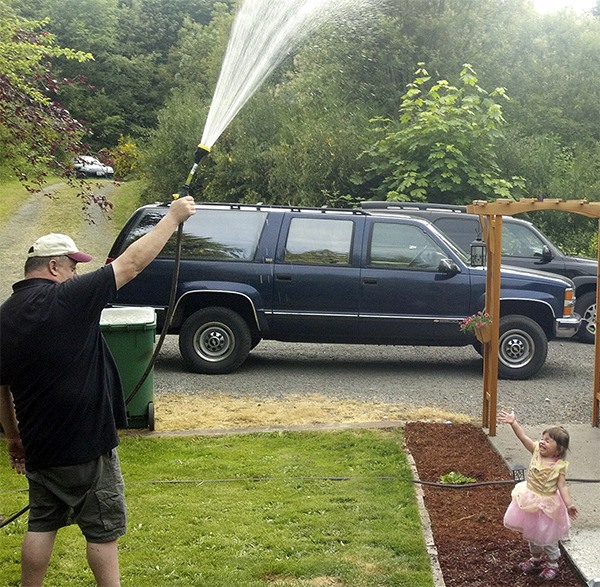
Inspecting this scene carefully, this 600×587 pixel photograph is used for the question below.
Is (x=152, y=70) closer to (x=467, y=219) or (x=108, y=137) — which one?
(x=108, y=137)

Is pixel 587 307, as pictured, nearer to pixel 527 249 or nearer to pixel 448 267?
pixel 527 249

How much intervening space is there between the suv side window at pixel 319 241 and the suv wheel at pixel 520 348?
2.17 metres

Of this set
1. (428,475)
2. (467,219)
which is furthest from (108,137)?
(428,475)

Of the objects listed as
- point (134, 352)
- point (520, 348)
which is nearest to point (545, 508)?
point (134, 352)

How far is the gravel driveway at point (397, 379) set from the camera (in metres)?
10.1

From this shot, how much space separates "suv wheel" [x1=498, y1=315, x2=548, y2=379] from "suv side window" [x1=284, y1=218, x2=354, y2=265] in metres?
2.17

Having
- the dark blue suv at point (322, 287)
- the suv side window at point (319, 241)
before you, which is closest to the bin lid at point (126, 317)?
the dark blue suv at point (322, 287)

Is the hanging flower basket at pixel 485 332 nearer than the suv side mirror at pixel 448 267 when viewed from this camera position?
Yes

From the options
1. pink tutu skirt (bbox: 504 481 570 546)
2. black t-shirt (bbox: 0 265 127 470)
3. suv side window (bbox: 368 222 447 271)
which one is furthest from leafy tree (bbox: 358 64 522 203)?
black t-shirt (bbox: 0 265 127 470)

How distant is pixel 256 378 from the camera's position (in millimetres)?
11289

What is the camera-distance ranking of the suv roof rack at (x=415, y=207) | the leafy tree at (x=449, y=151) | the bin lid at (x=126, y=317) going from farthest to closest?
the leafy tree at (x=449, y=151) < the suv roof rack at (x=415, y=207) < the bin lid at (x=126, y=317)

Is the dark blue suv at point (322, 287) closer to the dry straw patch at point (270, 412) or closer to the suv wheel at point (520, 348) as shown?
the suv wheel at point (520, 348)

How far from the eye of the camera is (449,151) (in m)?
18.6

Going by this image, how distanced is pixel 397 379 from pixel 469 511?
5.04m
